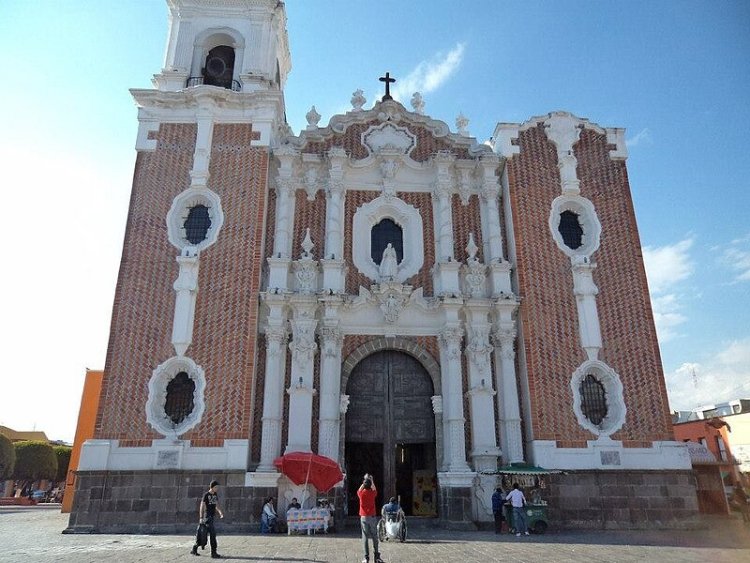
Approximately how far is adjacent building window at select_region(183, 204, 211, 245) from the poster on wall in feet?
34.7

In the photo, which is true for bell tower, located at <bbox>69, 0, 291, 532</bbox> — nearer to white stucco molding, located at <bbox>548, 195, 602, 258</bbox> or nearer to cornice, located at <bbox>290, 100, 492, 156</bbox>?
cornice, located at <bbox>290, 100, 492, 156</bbox>

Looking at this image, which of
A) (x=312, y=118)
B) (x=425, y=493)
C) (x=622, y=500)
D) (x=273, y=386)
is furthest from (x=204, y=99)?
(x=622, y=500)

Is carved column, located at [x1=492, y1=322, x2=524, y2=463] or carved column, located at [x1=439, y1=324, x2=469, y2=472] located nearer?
carved column, located at [x1=439, y1=324, x2=469, y2=472]

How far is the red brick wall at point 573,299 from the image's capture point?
56.4ft

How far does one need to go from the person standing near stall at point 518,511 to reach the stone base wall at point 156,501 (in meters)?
6.57

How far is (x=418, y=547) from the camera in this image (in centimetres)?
1213

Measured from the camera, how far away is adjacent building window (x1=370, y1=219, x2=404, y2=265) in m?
19.7

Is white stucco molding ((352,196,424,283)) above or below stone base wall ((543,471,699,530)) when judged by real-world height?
above

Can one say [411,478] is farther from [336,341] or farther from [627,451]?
[627,451]

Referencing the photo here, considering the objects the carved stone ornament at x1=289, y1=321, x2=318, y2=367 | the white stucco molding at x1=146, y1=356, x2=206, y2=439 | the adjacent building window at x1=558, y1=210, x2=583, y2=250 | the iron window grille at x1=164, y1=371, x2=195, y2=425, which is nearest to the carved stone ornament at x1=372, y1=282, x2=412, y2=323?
the carved stone ornament at x1=289, y1=321, x2=318, y2=367

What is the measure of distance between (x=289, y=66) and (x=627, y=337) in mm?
19259

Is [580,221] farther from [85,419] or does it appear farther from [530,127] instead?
[85,419]

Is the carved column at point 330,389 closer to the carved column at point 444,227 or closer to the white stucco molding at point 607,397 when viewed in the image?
the carved column at point 444,227

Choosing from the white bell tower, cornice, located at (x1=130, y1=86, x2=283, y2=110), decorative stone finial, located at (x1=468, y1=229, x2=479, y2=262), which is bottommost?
decorative stone finial, located at (x1=468, y1=229, x2=479, y2=262)
